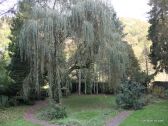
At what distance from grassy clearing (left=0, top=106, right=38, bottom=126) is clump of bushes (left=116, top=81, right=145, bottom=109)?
6.84 meters

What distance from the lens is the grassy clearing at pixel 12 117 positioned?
55.1 ft

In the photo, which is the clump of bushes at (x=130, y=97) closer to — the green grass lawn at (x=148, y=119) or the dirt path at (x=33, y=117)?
the green grass lawn at (x=148, y=119)

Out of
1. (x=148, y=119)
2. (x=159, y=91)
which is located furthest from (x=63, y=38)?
(x=159, y=91)

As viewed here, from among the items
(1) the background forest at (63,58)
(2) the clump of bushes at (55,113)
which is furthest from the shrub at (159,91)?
(2) the clump of bushes at (55,113)

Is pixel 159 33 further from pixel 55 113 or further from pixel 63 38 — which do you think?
pixel 55 113

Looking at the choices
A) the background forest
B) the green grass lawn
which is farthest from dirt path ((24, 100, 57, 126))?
the green grass lawn

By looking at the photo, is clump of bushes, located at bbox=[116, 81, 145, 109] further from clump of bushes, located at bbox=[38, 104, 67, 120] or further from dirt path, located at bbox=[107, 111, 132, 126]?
clump of bushes, located at bbox=[38, 104, 67, 120]

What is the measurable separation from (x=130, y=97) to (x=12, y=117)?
8.08 metres

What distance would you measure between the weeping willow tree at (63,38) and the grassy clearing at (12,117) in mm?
1674

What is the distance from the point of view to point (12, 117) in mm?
19062

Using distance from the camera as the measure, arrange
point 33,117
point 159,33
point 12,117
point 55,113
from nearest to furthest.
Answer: point 55,113
point 12,117
point 33,117
point 159,33

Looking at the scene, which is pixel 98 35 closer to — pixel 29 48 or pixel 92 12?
Answer: pixel 92 12

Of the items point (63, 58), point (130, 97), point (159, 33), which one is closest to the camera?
point (63, 58)

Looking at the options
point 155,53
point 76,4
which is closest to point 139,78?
point 155,53
